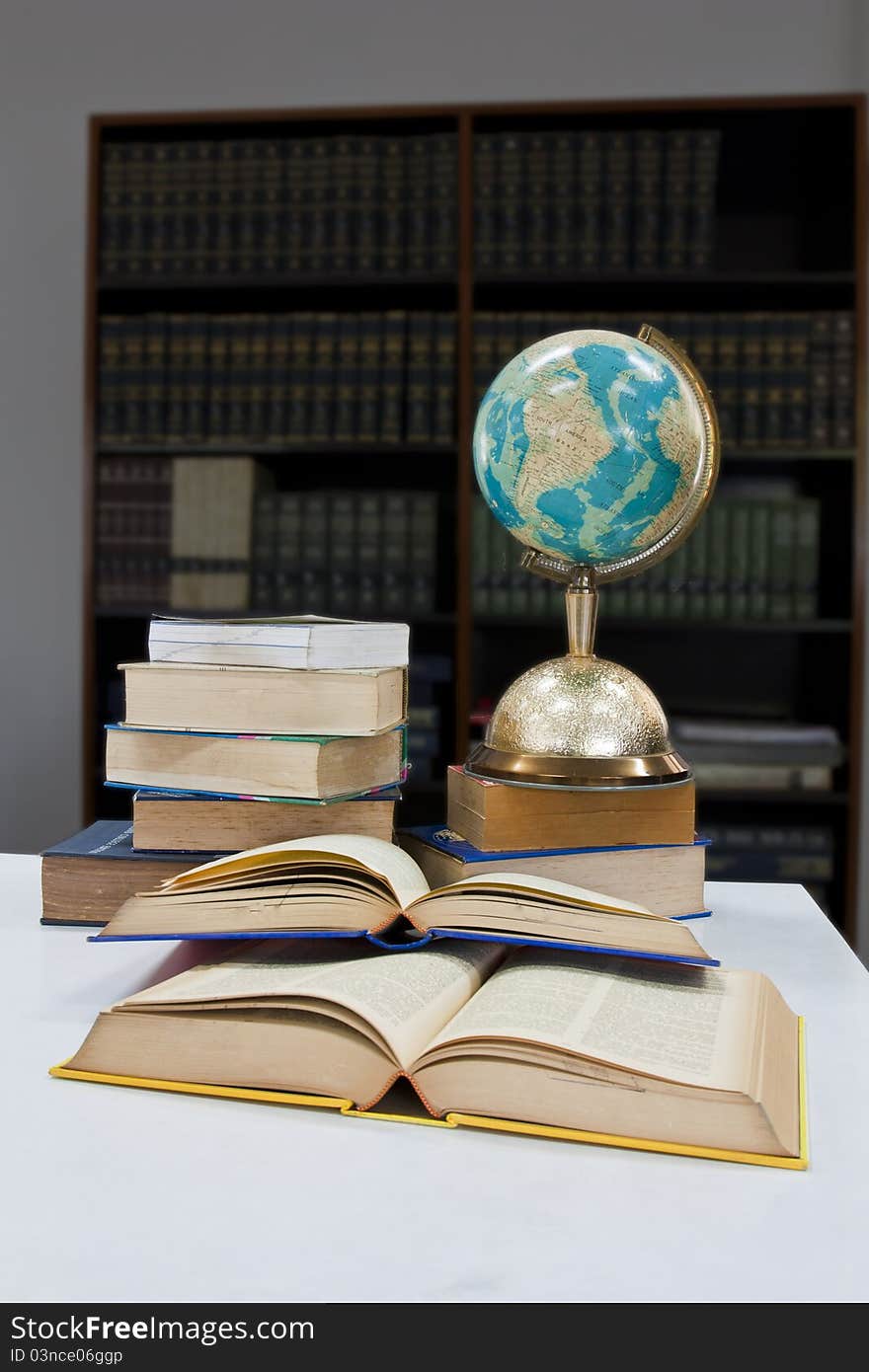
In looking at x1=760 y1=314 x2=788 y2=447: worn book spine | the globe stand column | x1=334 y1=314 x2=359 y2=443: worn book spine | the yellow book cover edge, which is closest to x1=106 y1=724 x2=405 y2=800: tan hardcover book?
the globe stand column

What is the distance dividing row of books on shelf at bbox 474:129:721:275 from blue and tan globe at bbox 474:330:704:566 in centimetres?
154

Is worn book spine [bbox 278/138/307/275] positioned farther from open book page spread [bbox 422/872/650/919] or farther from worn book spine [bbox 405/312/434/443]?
open book page spread [bbox 422/872/650/919]

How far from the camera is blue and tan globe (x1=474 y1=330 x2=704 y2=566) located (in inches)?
38.7

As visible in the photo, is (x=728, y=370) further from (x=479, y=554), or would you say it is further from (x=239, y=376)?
(x=239, y=376)

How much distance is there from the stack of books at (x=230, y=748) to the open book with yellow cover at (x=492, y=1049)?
246mm

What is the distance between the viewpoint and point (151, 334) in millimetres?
2529

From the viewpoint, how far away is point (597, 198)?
2430 mm

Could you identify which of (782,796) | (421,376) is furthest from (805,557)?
(421,376)

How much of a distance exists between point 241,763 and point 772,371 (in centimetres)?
189

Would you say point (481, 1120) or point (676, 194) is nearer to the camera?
point (481, 1120)

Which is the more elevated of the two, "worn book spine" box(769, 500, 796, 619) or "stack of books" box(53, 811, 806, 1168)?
"worn book spine" box(769, 500, 796, 619)

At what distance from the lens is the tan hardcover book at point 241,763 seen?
35.6 inches
